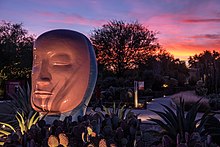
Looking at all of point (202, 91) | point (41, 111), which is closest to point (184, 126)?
point (41, 111)

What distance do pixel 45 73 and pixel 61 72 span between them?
28 centimetres

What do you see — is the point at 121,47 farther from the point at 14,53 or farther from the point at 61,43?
the point at 61,43

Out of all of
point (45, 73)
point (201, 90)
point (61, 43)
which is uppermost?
point (61, 43)

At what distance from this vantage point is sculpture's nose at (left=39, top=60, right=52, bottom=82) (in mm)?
5113

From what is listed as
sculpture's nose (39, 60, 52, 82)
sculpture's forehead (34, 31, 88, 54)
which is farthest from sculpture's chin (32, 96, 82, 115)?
sculpture's forehead (34, 31, 88, 54)

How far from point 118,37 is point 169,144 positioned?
32975 millimetres

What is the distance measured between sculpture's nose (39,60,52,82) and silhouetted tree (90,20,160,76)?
2880cm

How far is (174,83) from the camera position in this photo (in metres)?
36.4

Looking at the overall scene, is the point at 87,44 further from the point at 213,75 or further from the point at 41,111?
the point at 213,75

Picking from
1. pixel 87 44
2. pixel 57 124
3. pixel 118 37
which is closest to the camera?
pixel 57 124

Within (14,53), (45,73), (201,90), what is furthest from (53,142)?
(14,53)

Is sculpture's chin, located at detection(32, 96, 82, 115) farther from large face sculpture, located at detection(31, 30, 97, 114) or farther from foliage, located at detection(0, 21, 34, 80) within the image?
foliage, located at detection(0, 21, 34, 80)

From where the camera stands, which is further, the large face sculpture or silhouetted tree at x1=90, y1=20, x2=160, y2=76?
silhouetted tree at x1=90, y1=20, x2=160, y2=76

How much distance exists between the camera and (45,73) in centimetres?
518
